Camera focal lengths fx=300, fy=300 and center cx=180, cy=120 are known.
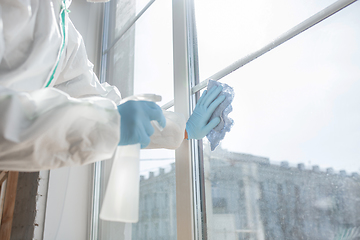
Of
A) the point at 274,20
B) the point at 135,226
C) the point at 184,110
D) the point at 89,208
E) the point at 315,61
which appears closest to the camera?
the point at 315,61

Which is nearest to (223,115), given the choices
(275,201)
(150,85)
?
(275,201)

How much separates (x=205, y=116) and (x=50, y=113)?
527 millimetres

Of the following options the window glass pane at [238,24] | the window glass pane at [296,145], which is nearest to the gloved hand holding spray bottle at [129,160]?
the window glass pane at [296,145]

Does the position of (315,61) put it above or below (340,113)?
above

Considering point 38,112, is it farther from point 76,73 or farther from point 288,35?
point 288,35

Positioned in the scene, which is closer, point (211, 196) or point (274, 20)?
point (274, 20)

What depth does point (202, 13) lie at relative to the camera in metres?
1.26

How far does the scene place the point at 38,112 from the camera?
2.15 feet

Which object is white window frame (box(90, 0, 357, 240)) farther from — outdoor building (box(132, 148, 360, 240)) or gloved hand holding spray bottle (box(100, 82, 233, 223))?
gloved hand holding spray bottle (box(100, 82, 233, 223))

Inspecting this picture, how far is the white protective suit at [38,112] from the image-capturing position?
63 centimetres

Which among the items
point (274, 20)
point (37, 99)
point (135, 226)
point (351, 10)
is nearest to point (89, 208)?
point (135, 226)

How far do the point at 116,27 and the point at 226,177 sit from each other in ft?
4.95

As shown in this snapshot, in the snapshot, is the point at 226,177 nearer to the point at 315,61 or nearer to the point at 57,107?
the point at 315,61

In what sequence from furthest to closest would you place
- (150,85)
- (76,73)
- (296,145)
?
(150,85)
(76,73)
(296,145)
